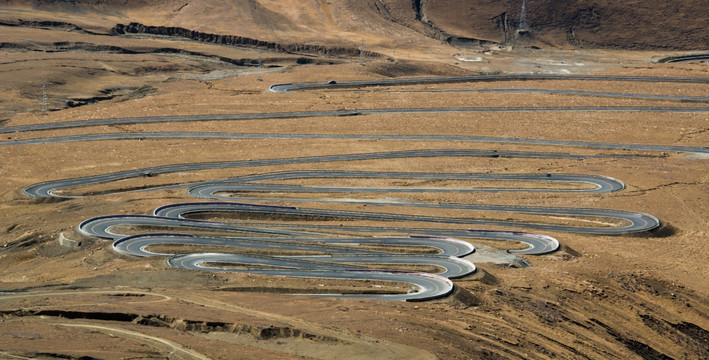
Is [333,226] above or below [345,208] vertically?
below

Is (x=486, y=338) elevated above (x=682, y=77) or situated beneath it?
situated beneath

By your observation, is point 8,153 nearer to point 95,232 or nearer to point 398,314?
point 95,232

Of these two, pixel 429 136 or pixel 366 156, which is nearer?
pixel 366 156

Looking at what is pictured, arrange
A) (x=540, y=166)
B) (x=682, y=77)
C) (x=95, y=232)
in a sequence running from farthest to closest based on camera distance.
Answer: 1. (x=682, y=77)
2. (x=540, y=166)
3. (x=95, y=232)

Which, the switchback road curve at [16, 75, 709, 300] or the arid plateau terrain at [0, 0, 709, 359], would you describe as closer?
the arid plateau terrain at [0, 0, 709, 359]

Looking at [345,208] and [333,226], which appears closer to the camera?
[333,226]

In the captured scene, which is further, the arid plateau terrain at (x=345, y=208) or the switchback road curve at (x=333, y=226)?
the switchback road curve at (x=333, y=226)

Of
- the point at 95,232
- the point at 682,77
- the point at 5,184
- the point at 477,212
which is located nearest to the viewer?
the point at 95,232

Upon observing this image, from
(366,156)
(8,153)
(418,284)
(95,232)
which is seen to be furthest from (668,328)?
(8,153)
